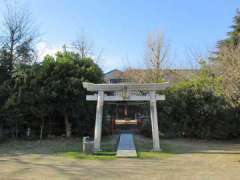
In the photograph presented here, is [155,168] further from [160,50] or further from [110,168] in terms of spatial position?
[160,50]

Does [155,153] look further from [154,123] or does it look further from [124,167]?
[124,167]

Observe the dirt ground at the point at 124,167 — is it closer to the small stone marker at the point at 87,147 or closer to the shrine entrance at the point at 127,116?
the small stone marker at the point at 87,147

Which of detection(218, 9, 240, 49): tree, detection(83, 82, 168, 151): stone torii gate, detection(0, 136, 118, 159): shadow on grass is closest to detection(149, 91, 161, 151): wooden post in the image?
detection(83, 82, 168, 151): stone torii gate

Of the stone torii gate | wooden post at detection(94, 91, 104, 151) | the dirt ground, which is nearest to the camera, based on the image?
the dirt ground

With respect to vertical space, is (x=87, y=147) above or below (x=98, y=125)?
below

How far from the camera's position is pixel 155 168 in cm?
872

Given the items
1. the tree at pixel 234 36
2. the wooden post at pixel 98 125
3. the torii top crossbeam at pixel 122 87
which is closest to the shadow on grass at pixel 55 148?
the wooden post at pixel 98 125

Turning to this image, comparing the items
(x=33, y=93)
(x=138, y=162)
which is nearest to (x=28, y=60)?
(x=33, y=93)

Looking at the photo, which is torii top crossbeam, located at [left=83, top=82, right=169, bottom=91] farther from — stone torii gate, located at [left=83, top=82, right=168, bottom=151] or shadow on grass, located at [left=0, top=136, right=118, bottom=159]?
shadow on grass, located at [left=0, top=136, right=118, bottom=159]

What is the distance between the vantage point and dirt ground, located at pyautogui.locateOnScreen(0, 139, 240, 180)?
7621 millimetres

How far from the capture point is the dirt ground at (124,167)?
7.62m

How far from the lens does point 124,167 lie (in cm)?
885

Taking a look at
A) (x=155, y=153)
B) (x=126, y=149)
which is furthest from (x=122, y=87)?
(x=155, y=153)

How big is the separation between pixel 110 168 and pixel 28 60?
1227 centimetres
